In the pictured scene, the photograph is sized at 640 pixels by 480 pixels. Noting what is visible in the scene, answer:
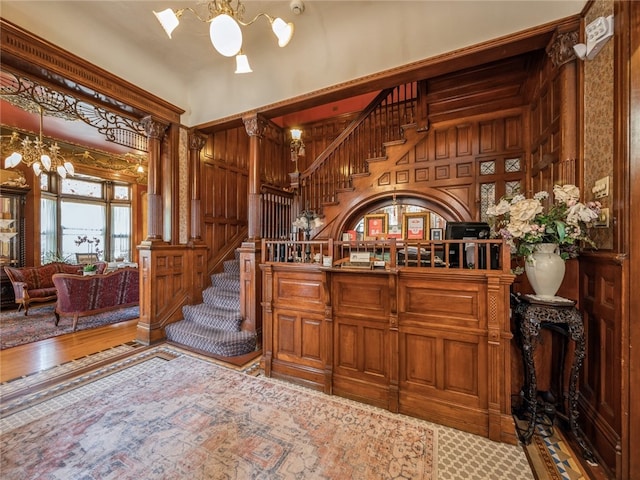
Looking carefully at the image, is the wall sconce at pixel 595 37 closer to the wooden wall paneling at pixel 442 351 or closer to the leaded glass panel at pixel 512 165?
the leaded glass panel at pixel 512 165

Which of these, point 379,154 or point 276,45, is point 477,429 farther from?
point 276,45

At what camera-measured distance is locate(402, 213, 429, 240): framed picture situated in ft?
14.9

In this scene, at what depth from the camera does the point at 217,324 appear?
391 centimetres

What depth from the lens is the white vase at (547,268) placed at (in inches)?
78.6

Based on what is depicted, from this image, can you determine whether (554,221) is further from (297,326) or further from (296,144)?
(296,144)

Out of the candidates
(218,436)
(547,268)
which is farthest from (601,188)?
(218,436)

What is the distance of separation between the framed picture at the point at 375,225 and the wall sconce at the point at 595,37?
9.75 ft

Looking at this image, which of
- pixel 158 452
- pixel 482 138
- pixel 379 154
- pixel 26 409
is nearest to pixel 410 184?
pixel 379 154

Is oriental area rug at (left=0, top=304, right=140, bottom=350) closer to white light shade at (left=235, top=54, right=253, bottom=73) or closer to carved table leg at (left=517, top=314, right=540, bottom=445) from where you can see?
white light shade at (left=235, top=54, right=253, bottom=73)

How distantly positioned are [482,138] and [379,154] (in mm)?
1437

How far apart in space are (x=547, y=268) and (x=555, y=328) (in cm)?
50

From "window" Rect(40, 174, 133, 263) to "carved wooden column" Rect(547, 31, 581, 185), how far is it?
10144 millimetres

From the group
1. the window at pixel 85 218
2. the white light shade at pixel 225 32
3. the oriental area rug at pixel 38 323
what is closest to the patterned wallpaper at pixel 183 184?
the oriental area rug at pixel 38 323

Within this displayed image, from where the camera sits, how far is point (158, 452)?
186 cm
